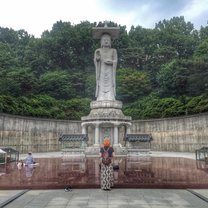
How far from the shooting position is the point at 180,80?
37938mm

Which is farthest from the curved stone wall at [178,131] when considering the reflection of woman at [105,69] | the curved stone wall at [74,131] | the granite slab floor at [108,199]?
the granite slab floor at [108,199]

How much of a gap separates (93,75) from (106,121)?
26.7m

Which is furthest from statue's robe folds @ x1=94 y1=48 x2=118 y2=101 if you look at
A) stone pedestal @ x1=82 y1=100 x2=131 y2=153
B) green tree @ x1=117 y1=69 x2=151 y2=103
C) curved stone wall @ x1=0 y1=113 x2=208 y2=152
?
green tree @ x1=117 y1=69 x2=151 y2=103

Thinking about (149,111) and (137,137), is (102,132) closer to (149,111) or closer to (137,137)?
(137,137)

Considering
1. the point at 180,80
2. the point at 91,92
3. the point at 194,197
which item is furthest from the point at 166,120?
the point at 194,197

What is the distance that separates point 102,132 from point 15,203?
54.1 ft

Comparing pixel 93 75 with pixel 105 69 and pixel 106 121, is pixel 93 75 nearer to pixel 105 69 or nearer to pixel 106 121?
pixel 105 69

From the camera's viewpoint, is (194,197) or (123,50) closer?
(194,197)

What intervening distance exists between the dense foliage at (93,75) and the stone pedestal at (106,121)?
10.1 m

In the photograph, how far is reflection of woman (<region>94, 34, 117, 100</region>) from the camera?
1015 inches

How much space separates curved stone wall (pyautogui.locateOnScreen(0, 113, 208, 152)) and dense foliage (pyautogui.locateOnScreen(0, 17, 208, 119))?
5.85 ft

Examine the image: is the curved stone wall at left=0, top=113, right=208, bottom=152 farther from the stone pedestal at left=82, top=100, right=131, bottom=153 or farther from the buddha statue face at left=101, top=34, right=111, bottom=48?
the buddha statue face at left=101, top=34, right=111, bottom=48

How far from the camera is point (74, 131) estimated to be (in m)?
35.7

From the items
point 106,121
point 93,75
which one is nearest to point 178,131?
point 106,121
